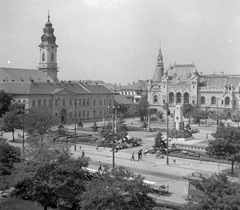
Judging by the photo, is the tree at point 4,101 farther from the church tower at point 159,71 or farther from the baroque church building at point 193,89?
the church tower at point 159,71

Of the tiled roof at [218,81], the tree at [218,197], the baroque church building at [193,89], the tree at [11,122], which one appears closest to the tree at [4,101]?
the tree at [11,122]

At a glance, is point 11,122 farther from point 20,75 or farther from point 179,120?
point 20,75

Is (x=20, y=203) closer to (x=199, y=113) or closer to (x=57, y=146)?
(x=57, y=146)

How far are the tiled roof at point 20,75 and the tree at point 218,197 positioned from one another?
6770 cm

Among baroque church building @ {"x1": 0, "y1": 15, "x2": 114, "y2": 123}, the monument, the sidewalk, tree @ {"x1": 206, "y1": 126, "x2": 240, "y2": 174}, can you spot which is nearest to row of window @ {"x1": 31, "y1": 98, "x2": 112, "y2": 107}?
baroque church building @ {"x1": 0, "y1": 15, "x2": 114, "y2": 123}

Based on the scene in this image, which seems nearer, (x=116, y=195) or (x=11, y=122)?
(x=116, y=195)

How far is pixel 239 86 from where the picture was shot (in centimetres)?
9669

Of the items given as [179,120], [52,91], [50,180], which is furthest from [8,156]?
[52,91]

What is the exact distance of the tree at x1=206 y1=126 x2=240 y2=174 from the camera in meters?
30.4

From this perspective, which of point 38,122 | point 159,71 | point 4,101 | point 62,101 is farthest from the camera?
point 159,71

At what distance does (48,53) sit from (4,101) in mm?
Answer: 30633

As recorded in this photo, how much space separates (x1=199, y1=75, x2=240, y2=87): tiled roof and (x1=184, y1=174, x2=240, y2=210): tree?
87.0 meters

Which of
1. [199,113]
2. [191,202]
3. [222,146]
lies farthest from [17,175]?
[199,113]

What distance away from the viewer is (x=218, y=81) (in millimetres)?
103375
